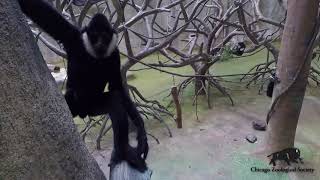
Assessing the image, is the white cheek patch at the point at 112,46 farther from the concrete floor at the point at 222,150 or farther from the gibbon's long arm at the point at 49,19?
the concrete floor at the point at 222,150

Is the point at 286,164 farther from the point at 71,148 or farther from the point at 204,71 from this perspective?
the point at 71,148

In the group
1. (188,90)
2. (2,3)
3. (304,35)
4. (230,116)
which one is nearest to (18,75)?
(2,3)

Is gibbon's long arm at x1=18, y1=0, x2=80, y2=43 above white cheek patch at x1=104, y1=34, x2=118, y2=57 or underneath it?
above

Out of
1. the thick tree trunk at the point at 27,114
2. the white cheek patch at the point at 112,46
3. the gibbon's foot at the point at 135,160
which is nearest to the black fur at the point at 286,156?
the gibbon's foot at the point at 135,160

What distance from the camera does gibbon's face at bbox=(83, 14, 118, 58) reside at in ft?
7.01

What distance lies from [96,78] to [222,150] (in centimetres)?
163

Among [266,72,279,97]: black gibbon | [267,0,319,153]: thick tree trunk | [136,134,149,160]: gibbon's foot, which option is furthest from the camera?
[266,72,279,97]: black gibbon

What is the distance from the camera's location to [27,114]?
1.20m

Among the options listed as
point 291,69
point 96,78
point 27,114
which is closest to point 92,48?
point 96,78

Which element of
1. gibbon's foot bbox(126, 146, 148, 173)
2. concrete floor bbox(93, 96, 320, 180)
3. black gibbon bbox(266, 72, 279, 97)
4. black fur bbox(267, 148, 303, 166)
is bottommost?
concrete floor bbox(93, 96, 320, 180)

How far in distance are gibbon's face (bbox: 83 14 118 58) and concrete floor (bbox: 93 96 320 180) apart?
52.6 inches

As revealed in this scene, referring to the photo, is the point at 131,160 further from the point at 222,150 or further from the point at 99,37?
the point at 222,150

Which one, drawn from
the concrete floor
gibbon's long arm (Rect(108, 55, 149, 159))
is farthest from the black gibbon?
gibbon's long arm (Rect(108, 55, 149, 159))

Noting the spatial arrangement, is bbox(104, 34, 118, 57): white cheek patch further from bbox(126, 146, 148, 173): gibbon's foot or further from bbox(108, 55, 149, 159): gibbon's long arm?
bbox(126, 146, 148, 173): gibbon's foot
